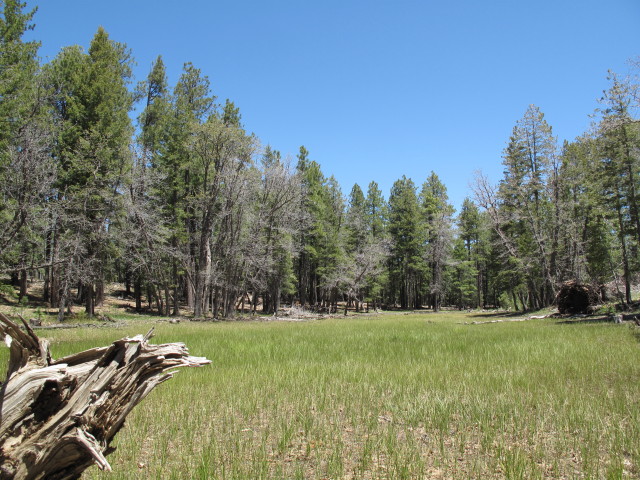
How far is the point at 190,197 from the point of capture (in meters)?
30.5

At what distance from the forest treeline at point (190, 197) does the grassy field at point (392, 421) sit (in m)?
13.6

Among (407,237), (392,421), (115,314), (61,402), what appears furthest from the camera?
(407,237)

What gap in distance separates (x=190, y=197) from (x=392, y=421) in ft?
92.7

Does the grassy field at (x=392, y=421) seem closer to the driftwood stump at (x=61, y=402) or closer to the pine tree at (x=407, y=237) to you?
→ the driftwood stump at (x=61, y=402)

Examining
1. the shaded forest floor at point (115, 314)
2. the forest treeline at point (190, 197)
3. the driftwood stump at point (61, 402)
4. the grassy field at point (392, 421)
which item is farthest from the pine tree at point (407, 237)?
the driftwood stump at point (61, 402)

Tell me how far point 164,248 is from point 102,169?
261 inches

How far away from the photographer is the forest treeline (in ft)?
66.0

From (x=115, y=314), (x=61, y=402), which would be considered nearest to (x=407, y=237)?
(x=115, y=314)

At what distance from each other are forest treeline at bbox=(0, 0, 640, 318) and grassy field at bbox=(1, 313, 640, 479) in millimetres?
13598

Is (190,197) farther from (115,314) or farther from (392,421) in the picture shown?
(392,421)

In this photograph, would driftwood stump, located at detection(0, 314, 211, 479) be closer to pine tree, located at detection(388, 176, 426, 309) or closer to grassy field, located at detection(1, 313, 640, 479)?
grassy field, located at detection(1, 313, 640, 479)

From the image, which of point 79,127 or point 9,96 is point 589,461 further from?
point 79,127

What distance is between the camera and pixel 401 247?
180ft

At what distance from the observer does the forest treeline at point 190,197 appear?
2012 centimetres
